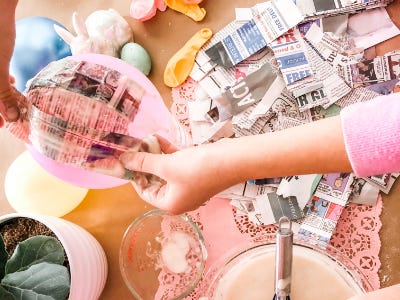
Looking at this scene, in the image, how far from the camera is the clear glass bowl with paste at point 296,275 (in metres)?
0.69

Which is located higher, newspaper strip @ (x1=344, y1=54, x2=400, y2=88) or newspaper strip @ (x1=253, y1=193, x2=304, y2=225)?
newspaper strip @ (x1=344, y1=54, x2=400, y2=88)

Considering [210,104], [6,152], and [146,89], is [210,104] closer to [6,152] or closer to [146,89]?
[146,89]

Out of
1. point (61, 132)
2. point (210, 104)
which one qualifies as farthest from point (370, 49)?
point (61, 132)

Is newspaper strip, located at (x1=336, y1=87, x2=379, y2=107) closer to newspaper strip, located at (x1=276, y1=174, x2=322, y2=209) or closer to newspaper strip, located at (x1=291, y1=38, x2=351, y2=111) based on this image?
newspaper strip, located at (x1=291, y1=38, x2=351, y2=111)

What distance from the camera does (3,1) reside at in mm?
603

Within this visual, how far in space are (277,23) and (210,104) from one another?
0.18 meters

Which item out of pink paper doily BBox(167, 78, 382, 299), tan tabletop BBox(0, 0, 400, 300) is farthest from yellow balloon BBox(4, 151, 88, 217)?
pink paper doily BBox(167, 78, 382, 299)

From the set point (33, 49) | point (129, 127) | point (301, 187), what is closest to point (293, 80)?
point (301, 187)

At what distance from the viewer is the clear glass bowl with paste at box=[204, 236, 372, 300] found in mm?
692

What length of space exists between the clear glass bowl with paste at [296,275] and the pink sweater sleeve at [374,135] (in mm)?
195

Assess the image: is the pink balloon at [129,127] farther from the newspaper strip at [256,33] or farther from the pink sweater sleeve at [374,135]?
the pink sweater sleeve at [374,135]

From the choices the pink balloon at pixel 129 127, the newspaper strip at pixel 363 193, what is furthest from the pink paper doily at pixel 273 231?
the pink balloon at pixel 129 127

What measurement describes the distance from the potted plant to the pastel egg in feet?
0.95

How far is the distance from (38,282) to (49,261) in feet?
0.19
